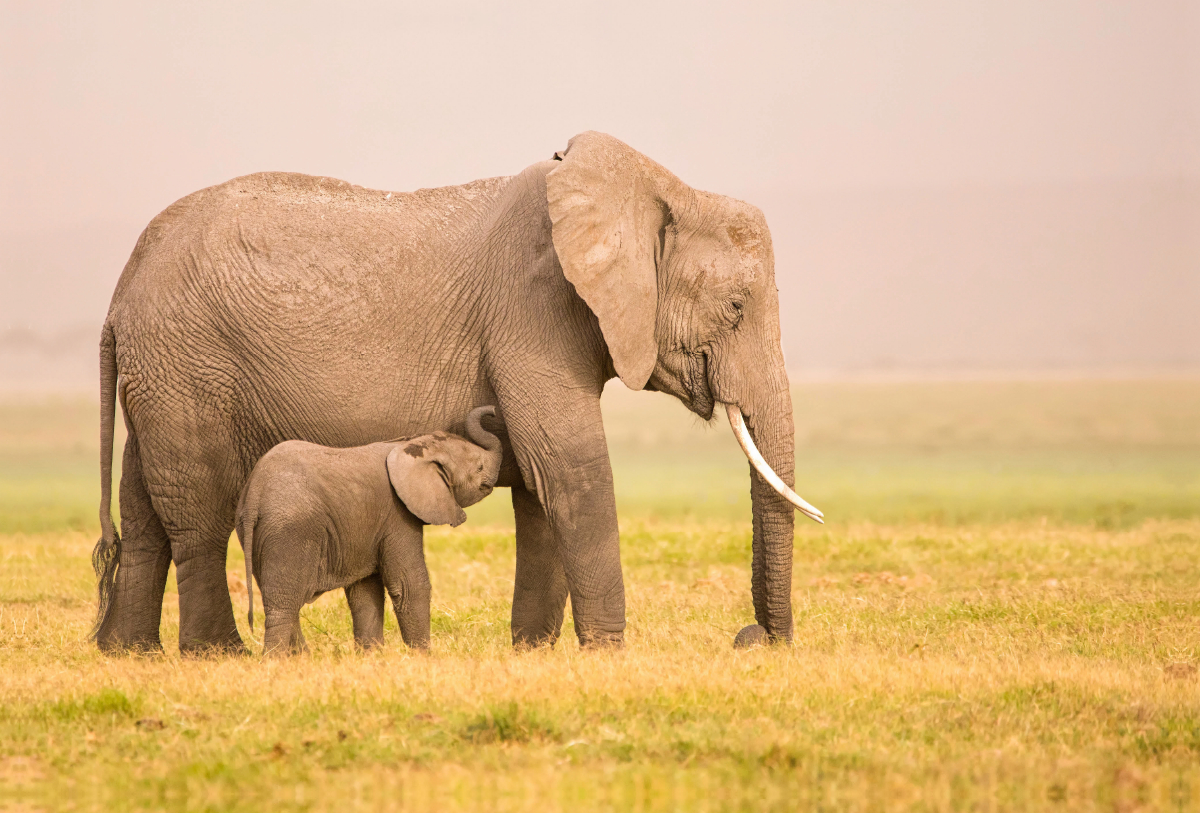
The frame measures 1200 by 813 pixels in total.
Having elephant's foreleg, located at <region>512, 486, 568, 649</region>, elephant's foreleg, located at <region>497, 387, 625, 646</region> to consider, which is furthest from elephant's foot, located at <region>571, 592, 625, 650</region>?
elephant's foreleg, located at <region>512, 486, 568, 649</region>

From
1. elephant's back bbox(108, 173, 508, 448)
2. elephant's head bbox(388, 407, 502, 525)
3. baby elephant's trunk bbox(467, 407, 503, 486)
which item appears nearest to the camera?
elephant's head bbox(388, 407, 502, 525)

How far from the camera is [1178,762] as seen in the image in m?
6.62

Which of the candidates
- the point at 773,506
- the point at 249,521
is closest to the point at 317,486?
the point at 249,521

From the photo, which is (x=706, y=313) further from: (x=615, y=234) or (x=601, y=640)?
(x=601, y=640)

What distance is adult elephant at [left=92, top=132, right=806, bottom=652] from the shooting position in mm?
9492

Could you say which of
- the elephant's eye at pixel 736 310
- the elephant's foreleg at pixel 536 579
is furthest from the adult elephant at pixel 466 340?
the elephant's foreleg at pixel 536 579

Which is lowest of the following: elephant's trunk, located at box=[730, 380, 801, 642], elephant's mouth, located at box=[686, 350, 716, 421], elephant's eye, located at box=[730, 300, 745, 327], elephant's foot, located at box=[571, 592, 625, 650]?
elephant's foot, located at box=[571, 592, 625, 650]

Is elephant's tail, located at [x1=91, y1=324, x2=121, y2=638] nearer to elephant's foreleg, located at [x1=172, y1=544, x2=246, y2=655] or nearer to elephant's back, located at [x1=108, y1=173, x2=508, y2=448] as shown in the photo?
elephant's back, located at [x1=108, y1=173, x2=508, y2=448]

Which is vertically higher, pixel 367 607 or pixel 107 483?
pixel 107 483

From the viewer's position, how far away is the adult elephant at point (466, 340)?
9.49 m

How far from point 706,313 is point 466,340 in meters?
1.71

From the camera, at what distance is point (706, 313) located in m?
9.71

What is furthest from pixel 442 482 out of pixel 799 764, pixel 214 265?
pixel 799 764

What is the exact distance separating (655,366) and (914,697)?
10.1ft
